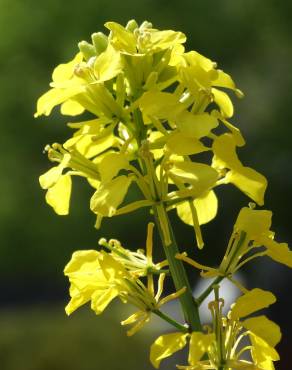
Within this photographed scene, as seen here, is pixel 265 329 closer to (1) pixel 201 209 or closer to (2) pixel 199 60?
(1) pixel 201 209

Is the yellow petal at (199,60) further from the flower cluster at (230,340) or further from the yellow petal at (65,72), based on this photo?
the flower cluster at (230,340)

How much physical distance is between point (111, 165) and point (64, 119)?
301 inches

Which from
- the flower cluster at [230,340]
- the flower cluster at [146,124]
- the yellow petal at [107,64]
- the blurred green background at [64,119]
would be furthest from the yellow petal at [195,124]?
the blurred green background at [64,119]

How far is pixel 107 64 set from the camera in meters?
1.16

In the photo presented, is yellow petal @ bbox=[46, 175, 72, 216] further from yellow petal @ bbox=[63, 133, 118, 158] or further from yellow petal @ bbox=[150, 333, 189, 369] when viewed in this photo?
yellow petal @ bbox=[150, 333, 189, 369]

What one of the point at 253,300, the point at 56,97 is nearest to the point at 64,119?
the point at 56,97

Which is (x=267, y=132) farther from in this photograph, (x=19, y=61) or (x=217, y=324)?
(x=217, y=324)

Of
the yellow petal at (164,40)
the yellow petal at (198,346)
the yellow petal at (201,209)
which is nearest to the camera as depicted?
the yellow petal at (198,346)

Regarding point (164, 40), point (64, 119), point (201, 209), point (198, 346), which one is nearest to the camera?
point (198, 346)

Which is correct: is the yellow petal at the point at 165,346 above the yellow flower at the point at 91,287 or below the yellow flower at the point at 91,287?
below

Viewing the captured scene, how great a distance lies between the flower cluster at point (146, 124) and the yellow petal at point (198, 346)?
4.9 inches

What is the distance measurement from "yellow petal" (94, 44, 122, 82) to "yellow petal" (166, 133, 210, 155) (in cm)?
12

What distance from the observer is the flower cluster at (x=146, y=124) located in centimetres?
110

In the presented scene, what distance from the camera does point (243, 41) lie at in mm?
8875
